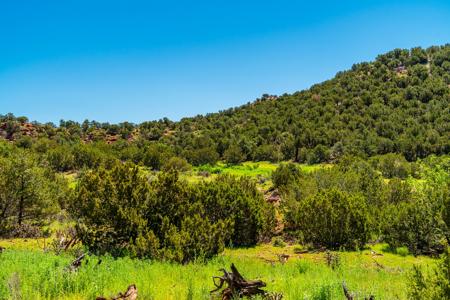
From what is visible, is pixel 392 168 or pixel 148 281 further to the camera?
pixel 392 168

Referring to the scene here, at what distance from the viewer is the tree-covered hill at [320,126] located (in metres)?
70.6

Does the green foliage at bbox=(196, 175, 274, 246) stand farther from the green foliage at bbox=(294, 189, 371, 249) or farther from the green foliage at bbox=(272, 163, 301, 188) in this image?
the green foliage at bbox=(272, 163, 301, 188)

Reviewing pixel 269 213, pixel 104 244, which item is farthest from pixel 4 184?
pixel 269 213

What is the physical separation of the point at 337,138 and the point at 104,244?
70.9 m

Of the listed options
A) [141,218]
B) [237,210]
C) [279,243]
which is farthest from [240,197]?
[141,218]

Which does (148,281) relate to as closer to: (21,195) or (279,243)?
(279,243)

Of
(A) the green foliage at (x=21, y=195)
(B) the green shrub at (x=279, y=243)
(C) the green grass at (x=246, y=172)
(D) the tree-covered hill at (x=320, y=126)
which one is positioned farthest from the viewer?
(D) the tree-covered hill at (x=320, y=126)

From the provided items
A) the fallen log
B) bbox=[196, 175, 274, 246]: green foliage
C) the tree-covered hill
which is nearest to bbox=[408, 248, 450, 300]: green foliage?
the fallen log

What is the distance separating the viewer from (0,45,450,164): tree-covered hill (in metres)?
70.6

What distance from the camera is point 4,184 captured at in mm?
18625

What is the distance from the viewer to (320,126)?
8675cm

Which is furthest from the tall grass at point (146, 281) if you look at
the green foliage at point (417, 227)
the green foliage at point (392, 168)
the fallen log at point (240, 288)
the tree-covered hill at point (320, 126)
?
the tree-covered hill at point (320, 126)

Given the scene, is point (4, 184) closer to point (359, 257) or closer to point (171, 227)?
point (171, 227)

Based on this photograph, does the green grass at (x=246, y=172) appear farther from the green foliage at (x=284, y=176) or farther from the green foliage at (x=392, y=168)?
the green foliage at (x=392, y=168)
